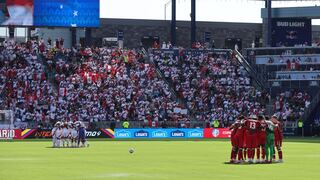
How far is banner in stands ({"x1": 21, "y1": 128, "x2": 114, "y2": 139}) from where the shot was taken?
7012 centimetres

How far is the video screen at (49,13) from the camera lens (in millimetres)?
77562

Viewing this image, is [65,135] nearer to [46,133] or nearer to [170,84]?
[46,133]

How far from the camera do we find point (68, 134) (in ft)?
187

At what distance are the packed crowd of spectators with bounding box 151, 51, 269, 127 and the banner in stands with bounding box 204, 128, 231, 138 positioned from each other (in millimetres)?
1158

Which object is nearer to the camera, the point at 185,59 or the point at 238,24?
the point at 185,59

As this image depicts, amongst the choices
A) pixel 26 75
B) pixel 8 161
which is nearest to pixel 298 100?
pixel 26 75

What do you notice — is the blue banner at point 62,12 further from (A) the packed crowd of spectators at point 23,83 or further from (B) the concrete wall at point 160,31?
(B) the concrete wall at point 160,31


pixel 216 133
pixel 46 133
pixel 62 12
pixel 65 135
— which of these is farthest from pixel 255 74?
pixel 65 135

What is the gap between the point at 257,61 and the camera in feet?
288

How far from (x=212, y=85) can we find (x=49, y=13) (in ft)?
56.5

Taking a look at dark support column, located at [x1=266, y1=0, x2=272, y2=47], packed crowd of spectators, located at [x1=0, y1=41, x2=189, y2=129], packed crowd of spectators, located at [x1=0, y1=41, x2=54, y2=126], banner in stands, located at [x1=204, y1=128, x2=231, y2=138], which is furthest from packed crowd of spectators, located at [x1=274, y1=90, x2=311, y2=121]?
packed crowd of spectators, located at [x1=0, y1=41, x2=54, y2=126]

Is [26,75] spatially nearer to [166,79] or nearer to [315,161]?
[166,79]

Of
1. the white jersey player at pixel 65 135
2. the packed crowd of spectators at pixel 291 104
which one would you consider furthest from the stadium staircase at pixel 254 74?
the white jersey player at pixel 65 135

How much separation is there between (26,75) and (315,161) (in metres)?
40.5
